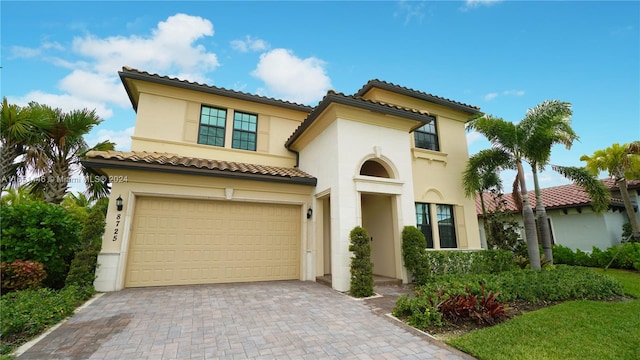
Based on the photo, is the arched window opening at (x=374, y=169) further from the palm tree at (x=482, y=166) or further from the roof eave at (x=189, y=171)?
the palm tree at (x=482, y=166)

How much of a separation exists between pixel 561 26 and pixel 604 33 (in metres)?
1.36

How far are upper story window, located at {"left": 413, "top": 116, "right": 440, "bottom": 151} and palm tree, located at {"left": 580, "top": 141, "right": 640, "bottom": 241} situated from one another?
8.59 metres

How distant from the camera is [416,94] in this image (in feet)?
36.3

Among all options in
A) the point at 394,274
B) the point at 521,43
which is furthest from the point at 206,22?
the point at 521,43

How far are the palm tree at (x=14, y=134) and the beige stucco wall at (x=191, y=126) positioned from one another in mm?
2978

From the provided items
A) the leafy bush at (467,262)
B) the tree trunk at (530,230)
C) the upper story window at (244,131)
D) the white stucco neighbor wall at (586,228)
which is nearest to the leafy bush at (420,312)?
the leafy bush at (467,262)

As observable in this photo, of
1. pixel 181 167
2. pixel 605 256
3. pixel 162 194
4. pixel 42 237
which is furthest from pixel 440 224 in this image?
pixel 42 237

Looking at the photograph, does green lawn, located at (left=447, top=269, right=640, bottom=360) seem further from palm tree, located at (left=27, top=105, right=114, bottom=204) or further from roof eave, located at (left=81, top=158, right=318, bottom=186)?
palm tree, located at (left=27, top=105, right=114, bottom=204)

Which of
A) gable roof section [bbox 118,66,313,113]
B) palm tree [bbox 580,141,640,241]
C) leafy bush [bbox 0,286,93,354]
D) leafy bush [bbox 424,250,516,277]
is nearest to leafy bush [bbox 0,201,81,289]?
leafy bush [bbox 0,286,93,354]

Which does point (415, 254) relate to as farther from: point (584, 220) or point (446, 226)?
point (584, 220)

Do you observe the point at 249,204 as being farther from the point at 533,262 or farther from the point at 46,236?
the point at 533,262

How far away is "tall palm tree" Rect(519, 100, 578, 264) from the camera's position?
924 centimetres

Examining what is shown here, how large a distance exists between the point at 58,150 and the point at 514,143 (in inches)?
648

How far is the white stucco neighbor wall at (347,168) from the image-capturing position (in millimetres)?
7617
